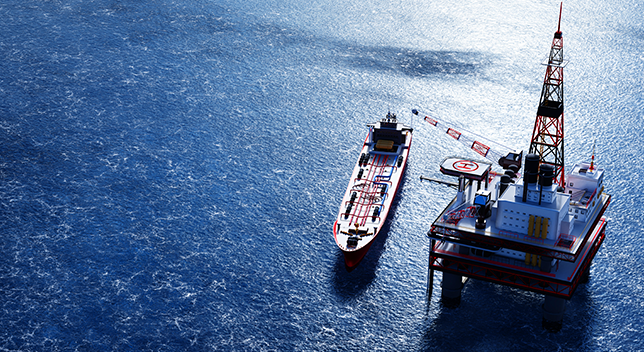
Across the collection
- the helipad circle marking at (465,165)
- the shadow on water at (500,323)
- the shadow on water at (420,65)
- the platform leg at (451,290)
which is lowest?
the shadow on water at (500,323)

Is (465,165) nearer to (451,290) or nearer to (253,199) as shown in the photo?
(451,290)

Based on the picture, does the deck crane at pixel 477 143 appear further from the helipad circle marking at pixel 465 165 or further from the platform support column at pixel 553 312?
the platform support column at pixel 553 312

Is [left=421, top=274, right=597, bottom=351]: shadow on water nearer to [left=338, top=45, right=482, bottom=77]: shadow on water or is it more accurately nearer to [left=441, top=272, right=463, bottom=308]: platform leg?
[left=441, top=272, right=463, bottom=308]: platform leg

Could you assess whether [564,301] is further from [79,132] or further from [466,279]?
[79,132]

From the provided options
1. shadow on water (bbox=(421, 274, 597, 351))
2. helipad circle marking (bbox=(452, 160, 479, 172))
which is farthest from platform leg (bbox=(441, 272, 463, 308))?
helipad circle marking (bbox=(452, 160, 479, 172))

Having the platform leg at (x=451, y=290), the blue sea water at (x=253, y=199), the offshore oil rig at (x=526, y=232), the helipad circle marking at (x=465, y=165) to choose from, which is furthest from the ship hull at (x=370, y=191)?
the helipad circle marking at (x=465, y=165)

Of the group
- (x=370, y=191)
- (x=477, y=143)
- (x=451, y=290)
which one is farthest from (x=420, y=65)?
(x=451, y=290)
